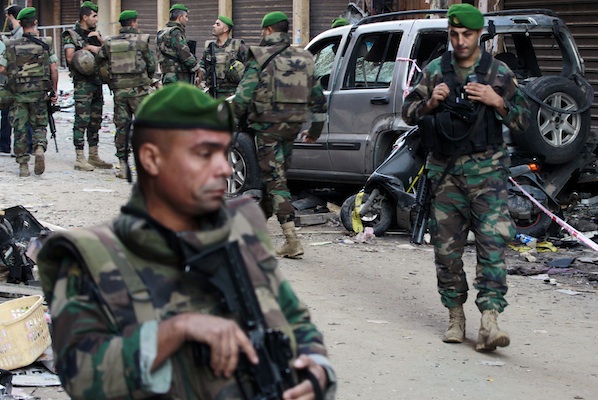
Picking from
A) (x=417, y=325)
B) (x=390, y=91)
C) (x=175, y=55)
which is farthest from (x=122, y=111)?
(x=417, y=325)

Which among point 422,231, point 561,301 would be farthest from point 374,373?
point 561,301

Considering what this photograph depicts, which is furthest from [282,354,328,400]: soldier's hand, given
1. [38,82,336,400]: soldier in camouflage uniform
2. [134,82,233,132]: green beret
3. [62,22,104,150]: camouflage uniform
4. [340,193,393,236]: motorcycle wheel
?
[62,22,104,150]: camouflage uniform

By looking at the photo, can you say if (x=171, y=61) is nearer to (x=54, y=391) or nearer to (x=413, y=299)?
(x=413, y=299)

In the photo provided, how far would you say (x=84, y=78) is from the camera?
41.7 ft

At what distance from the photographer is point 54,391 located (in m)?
5.02

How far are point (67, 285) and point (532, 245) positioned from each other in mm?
7012

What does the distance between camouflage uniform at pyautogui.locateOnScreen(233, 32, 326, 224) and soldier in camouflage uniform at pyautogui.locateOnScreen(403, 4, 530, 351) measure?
2.19 metres

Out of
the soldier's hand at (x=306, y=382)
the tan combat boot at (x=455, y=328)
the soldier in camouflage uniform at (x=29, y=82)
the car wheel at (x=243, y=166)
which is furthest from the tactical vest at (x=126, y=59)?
the soldier's hand at (x=306, y=382)

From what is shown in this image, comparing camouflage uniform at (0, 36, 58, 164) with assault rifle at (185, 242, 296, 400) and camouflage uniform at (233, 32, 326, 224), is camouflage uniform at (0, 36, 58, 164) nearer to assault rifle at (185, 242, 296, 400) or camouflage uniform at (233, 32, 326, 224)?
camouflage uniform at (233, 32, 326, 224)

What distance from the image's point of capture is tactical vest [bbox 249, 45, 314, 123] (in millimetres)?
7941

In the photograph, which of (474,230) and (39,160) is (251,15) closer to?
(39,160)

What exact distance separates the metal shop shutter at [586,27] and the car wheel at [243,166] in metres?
4.22

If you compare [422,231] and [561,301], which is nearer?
[422,231]

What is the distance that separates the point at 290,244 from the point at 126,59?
189 inches
